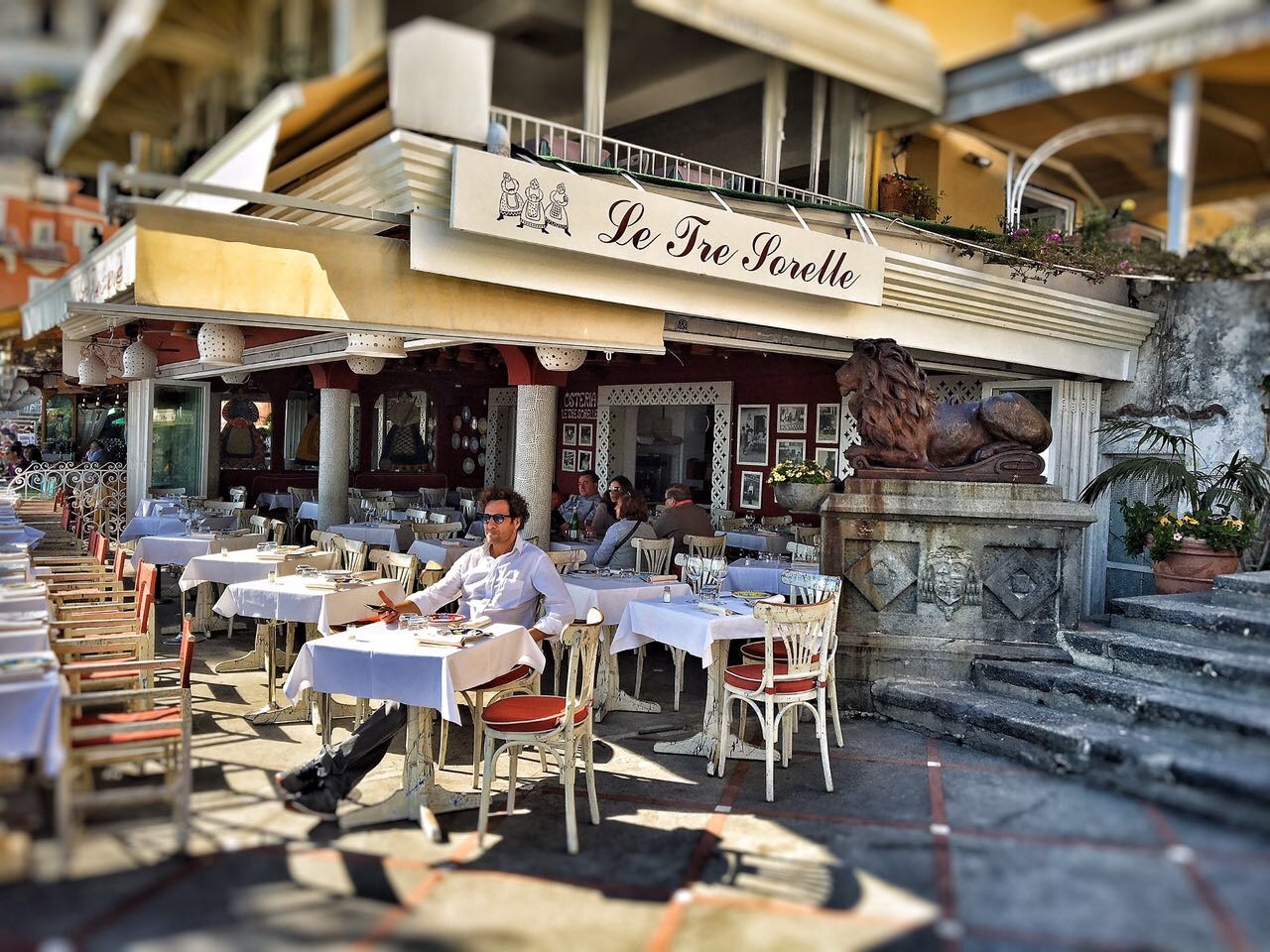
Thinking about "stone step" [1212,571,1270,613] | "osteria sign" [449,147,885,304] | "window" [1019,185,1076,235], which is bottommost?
"stone step" [1212,571,1270,613]

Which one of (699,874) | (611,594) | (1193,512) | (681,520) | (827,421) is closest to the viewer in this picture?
(699,874)

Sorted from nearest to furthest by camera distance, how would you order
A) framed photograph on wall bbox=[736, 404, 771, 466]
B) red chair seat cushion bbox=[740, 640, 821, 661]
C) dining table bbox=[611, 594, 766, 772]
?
dining table bbox=[611, 594, 766, 772] < red chair seat cushion bbox=[740, 640, 821, 661] < framed photograph on wall bbox=[736, 404, 771, 466]

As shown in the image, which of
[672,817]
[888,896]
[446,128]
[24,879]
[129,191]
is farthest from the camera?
[446,128]

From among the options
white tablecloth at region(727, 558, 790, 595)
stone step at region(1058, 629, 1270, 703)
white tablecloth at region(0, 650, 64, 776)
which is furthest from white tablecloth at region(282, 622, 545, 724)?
white tablecloth at region(727, 558, 790, 595)

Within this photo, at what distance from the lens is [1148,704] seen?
14.5ft

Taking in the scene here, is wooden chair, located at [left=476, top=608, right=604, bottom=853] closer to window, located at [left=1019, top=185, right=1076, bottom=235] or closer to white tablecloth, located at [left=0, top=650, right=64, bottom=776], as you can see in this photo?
white tablecloth, located at [left=0, top=650, right=64, bottom=776]

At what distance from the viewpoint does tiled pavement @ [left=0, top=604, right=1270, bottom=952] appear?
8.70 ft

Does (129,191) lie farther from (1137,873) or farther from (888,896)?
(1137,873)

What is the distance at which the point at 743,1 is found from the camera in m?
2.97

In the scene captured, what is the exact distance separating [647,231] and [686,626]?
281cm

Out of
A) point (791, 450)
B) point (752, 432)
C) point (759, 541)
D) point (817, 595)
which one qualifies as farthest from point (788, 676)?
point (752, 432)

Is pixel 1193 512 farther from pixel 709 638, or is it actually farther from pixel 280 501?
pixel 280 501

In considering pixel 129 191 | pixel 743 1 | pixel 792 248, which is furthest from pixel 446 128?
pixel 792 248

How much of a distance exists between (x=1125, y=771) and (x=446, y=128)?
4.42 meters
